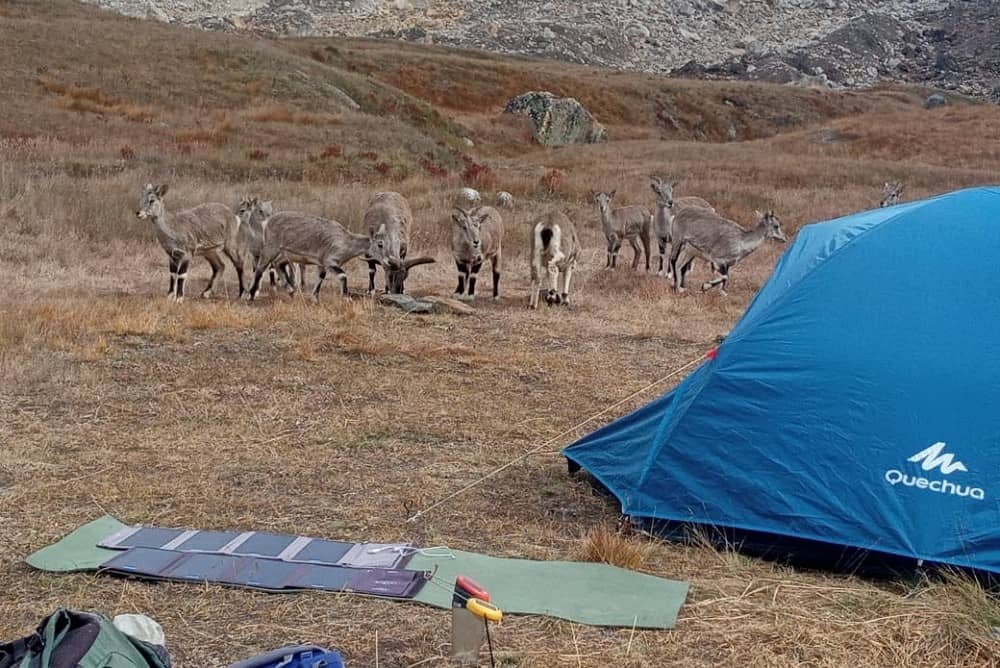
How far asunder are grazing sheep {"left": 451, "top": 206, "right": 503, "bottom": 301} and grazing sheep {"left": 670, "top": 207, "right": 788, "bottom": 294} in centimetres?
316

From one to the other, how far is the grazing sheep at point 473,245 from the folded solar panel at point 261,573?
10.00 meters

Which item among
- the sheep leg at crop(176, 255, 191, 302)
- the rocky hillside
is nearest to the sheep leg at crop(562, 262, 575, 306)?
the sheep leg at crop(176, 255, 191, 302)

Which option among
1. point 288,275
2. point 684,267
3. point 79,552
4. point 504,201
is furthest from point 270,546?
point 504,201

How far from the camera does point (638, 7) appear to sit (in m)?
92.1

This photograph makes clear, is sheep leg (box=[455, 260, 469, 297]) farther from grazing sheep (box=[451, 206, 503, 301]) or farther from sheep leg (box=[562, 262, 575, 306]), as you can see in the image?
sheep leg (box=[562, 262, 575, 306])

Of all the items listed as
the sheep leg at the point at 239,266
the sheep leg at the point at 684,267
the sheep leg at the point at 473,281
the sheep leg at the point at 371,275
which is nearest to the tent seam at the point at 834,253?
the sheep leg at the point at 473,281

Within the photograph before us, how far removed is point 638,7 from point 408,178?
6971 centimetres

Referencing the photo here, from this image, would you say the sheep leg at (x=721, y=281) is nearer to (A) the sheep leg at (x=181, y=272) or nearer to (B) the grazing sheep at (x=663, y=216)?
(B) the grazing sheep at (x=663, y=216)

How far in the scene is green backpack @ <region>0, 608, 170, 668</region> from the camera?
4.01 m

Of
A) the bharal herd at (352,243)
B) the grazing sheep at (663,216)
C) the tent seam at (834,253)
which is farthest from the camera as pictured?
the grazing sheep at (663,216)

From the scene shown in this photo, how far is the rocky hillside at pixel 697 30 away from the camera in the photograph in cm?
8262

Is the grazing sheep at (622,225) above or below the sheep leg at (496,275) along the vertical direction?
above

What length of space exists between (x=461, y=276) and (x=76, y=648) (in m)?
12.5

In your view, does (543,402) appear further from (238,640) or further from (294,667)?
(294,667)
